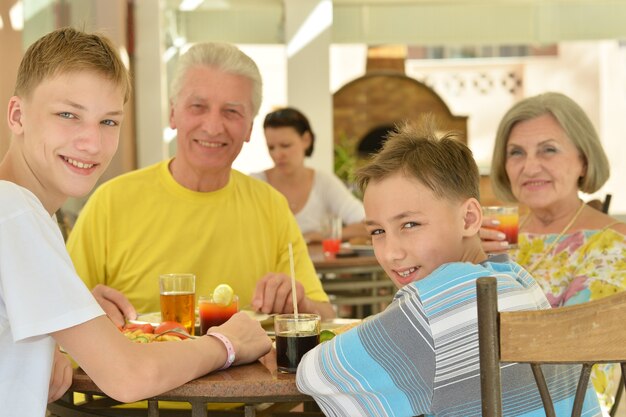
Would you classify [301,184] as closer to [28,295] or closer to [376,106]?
[28,295]

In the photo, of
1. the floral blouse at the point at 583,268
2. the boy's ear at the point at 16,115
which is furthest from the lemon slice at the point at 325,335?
the floral blouse at the point at 583,268

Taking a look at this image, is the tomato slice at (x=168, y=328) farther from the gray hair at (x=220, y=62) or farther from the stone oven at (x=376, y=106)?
the stone oven at (x=376, y=106)

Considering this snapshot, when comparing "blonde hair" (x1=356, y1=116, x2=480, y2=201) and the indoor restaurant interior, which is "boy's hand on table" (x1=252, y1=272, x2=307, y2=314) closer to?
"blonde hair" (x1=356, y1=116, x2=480, y2=201)

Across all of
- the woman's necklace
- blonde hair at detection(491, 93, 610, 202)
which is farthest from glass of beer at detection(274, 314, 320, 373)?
blonde hair at detection(491, 93, 610, 202)

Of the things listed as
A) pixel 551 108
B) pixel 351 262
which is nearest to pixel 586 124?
pixel 551 108

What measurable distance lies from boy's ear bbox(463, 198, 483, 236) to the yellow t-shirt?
0.94 metres

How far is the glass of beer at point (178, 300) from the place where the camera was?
6.93ft

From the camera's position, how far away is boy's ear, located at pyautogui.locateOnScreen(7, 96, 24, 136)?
1.69 meters

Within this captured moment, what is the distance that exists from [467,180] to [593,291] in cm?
89

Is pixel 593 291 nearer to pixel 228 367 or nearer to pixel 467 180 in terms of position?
pixel 467 180

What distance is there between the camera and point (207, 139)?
8.86 feet

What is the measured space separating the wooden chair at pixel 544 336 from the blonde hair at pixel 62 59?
78 centimetres

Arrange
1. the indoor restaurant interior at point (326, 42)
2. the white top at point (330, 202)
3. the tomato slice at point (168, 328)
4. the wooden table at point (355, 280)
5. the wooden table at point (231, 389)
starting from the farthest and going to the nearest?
1. the indoor restaurant interior at point (326, 42)
2. the white top at point (330, 202)
3. the wooden table at point (355, 280)
4. the tomato slice at point (168, 328)
5. the wooden table at point (231, 389)

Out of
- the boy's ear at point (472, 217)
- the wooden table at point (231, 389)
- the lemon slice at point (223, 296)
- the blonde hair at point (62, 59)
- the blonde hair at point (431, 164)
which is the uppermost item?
the blonde hair at point (62, 59)
